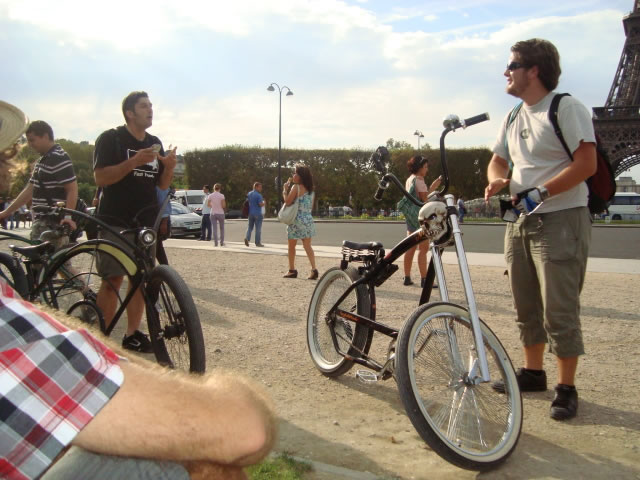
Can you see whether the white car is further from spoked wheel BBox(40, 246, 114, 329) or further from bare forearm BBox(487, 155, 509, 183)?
bare forearm BBox(487, 155, 509, 183)

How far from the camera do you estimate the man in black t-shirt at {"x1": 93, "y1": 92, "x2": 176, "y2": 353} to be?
13.8 feet

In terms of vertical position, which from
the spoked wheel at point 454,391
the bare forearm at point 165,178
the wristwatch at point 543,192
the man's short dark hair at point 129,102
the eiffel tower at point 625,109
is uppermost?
the eiffel tower at point 625,109

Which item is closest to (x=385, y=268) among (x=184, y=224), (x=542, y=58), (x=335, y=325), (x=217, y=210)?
(x=335, y=325)

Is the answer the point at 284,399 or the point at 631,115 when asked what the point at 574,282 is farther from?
the point at 631,115

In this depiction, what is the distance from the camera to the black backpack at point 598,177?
3.34m

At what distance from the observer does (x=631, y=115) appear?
1721 inches

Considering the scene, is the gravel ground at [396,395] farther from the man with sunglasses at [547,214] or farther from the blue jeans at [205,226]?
the blue jeans at [205,226]

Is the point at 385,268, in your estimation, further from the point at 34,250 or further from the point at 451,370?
the point at 34,250

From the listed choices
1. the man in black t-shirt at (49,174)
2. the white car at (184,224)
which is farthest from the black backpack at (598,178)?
the white car at (184,224)

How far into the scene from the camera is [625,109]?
4450 cm

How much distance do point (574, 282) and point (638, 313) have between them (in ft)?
10.9

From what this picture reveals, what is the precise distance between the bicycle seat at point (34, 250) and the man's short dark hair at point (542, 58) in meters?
3.14

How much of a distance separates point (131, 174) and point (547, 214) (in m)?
2.78

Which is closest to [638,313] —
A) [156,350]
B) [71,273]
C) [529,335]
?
[529,335]
